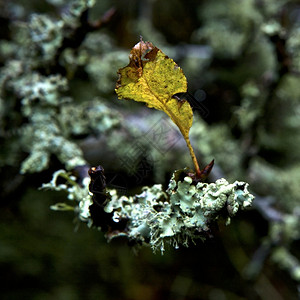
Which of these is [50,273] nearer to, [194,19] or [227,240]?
[227,240]

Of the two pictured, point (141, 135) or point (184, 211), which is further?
point (141, 135)

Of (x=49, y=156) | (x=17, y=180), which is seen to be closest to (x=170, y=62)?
(x=49, y=156)

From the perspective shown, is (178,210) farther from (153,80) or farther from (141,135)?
(141,135)

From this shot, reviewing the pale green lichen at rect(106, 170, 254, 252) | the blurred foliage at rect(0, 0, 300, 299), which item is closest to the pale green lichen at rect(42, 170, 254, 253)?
the pale green lichen at rect(106, 170, 254, 252)

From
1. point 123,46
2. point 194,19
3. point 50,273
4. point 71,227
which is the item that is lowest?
point 50,273

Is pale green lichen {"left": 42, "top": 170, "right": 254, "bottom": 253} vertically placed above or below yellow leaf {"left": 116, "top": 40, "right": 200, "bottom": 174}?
below

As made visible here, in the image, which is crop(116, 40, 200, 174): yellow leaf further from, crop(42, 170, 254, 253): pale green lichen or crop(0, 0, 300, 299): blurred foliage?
crop(0, 0, 300, 299): blurred foliage

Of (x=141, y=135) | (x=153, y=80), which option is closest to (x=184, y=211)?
(x=153, y=80)
